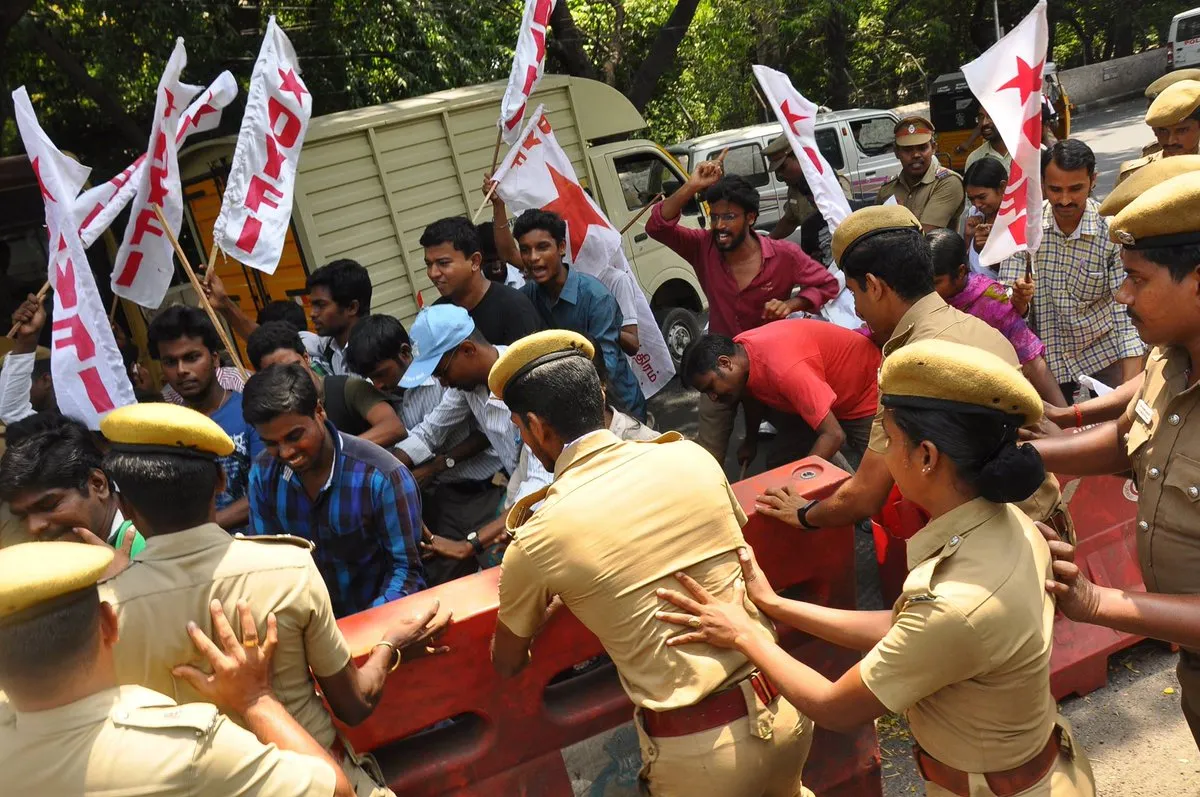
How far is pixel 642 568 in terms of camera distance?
2.23 metres

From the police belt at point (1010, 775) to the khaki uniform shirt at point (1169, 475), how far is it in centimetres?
60

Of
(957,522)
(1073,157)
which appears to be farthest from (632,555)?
(1073,157)

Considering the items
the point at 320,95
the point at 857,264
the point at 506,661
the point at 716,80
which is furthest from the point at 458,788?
the point at 716,80

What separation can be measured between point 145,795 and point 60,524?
1.47 meters

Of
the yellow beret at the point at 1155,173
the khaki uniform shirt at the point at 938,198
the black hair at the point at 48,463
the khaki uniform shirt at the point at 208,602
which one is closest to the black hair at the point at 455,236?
the black hair at the point at 48,463

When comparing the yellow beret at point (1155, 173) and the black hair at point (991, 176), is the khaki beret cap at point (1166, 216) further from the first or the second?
the black hair at point (991, 176)

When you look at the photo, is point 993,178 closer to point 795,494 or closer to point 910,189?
point 910,189

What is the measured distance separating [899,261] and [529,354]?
153 centimetres

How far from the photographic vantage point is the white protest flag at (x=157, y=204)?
4.34 metres

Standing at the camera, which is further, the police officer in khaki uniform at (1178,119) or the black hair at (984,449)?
the police officer in khaki uniform at (1178,119)

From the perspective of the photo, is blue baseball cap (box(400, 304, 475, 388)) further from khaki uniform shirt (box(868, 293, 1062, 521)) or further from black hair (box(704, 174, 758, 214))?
black hair (box(704, 174, 758, 214))

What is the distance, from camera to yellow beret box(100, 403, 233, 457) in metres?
2.13

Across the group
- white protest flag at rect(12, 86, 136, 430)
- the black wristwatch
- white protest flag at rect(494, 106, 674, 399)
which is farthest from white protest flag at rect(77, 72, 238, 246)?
the black wristwatch

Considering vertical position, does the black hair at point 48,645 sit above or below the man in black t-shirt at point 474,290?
above
